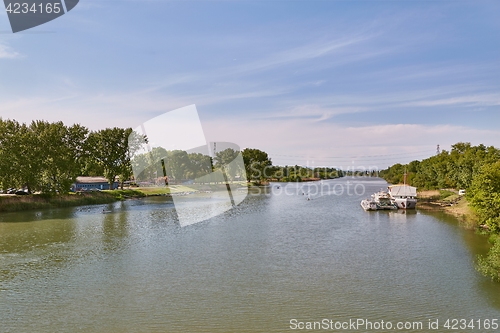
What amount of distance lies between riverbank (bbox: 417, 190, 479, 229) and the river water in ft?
25.6

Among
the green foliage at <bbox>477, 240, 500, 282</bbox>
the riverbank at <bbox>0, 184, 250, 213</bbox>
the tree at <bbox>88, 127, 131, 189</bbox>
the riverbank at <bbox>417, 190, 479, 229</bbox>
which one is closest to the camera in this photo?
the green foliage at <bbox>477, 240, 500, 282</bbox>

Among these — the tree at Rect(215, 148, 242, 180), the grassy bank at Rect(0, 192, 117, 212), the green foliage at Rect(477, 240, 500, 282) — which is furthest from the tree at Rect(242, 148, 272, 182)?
the green foliage at Rect(477, 240, 500, 282)

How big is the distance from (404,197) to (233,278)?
185 feet

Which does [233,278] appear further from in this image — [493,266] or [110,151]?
[110,151]

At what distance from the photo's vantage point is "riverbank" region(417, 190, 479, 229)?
49.8 meters

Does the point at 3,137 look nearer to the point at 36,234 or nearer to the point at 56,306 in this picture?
the point at 36,234

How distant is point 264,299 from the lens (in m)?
21.8

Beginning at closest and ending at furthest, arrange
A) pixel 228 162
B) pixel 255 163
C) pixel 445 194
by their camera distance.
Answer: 1. pixel 445 194
2. pixel 228 162
3. pixel 255 163

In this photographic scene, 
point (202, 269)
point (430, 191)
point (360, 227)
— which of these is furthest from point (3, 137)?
point (430, 191)

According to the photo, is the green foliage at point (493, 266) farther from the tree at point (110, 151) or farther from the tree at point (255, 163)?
the tree at point (255, 163)

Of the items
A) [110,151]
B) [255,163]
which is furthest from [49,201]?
[255,163]

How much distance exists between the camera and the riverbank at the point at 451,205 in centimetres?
4982

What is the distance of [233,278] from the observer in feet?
83.8

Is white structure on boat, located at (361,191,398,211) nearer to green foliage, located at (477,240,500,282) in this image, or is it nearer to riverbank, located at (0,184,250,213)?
green foliage, located at (477,240,500,282)
